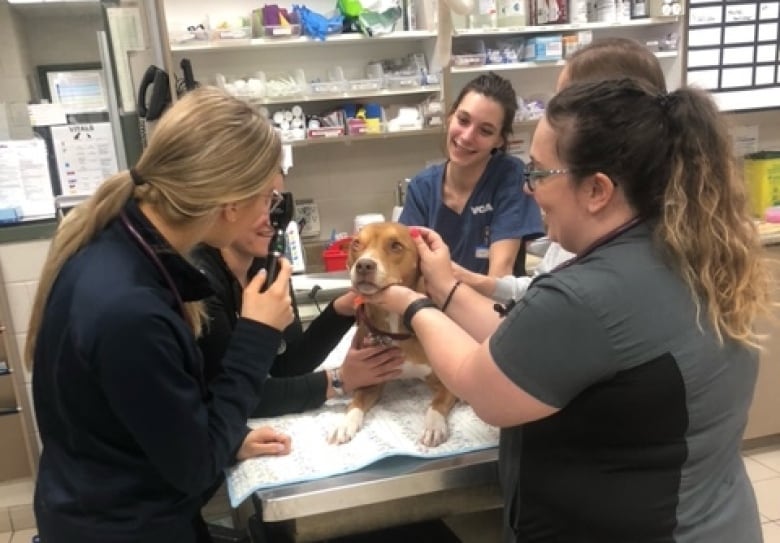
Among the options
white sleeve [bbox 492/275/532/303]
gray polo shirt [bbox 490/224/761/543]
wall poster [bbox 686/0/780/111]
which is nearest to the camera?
gray polo shirt [bbox 490/224/761/543]

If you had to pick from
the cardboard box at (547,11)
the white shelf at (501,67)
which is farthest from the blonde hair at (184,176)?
the cardboard box at (547,11)

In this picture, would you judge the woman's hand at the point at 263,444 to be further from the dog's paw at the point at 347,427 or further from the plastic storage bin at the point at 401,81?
the plastic storage bin at the point at 401,81

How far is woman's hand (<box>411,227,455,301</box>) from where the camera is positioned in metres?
1.44

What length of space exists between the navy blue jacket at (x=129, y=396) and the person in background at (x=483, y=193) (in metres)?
1.02

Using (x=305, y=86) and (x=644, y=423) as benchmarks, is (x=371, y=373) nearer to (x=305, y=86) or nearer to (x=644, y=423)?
(x=644, y=423)

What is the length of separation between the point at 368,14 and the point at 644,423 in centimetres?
248

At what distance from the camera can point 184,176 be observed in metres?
1.06

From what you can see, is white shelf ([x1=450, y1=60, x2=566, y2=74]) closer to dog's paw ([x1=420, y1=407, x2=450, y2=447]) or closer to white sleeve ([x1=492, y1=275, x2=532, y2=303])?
white sleeve ([x1=492, y1=275, x2=532, y2=303])

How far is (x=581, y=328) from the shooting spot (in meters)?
0.93

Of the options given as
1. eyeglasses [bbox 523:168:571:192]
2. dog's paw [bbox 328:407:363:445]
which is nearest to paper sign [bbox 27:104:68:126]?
dog's paw [bbox 328:407:363:445]

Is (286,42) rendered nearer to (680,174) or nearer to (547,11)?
(547,11)

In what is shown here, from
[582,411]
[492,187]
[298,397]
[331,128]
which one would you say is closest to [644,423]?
A: [582,411]

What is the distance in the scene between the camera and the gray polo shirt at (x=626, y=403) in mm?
942

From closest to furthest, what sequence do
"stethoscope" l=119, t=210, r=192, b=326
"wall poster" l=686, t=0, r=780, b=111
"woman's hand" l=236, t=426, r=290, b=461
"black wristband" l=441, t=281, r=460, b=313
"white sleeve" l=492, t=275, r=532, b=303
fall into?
"stethoscope" l=119, t=210, r=192, b=326
"woman's hand" l=236, t=426, r=290, b=461
"black wristband" l=441, t=281, r=460, b=313
"white sleeve" l=492, t=275, r=532, b=303
"wall poster" l=686, t=0, r=780, b=111
